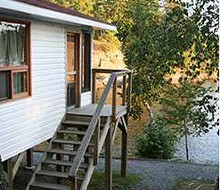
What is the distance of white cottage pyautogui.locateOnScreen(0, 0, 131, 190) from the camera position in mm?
6137

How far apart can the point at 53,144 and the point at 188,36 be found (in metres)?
3.41

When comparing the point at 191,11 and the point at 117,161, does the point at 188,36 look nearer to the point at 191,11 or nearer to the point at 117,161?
the point at 191,11

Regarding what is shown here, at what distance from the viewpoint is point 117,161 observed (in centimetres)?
1180

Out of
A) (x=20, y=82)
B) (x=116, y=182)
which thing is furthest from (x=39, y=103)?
(x=116, y=182)

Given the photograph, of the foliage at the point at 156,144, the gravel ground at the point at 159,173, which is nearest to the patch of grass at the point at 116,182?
the gravel ground at the point at 159,173

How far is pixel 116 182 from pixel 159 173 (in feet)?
5.15

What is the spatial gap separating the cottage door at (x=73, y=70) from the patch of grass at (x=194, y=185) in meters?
3.17

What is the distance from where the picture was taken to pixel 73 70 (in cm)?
905

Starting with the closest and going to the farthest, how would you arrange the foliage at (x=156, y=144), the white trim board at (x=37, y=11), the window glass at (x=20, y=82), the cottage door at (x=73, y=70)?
the white trim board at (x=37, y=11) < the window glass at (x=20, y=82) < the cottage door at (x=73, y=70) < the foliage at (x=156, y=144)

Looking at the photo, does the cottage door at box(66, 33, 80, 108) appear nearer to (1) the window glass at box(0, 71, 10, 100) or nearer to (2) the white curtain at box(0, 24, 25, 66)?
(2) the white curtain at box(0, 24, 25, 66)

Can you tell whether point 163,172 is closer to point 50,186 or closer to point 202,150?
point 50,186

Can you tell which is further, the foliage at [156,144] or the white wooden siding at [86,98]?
the foliage at [156,144]

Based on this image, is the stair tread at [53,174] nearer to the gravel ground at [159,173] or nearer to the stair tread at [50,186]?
the stair tread at [50,186]

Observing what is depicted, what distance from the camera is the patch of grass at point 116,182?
359 inches
